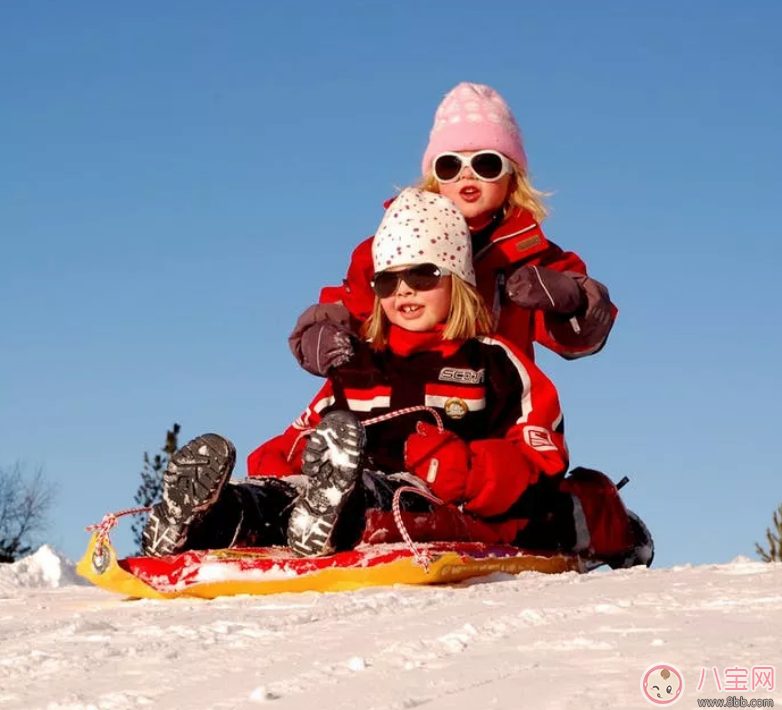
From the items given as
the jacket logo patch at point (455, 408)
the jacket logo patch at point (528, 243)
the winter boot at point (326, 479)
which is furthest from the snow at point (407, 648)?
the jacket logo patch at point (528, 243)

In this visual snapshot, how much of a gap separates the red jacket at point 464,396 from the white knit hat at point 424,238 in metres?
0.27

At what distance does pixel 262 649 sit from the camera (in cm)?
304

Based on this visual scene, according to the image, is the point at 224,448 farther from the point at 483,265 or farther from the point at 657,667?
the point at 657,667

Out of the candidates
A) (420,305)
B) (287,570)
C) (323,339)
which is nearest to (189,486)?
(287,570)

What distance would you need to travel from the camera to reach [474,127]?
5.91 m

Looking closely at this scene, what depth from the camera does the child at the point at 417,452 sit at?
4.35 metres

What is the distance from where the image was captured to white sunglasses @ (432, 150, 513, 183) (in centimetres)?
574

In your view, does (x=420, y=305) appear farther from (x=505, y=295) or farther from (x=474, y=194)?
(x=474, y=194)

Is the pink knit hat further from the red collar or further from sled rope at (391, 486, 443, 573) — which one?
sled rope at (391, 486, 443, 573)

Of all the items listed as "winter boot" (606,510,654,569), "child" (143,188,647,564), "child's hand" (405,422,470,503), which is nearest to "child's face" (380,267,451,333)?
"child" (143,188,647,564)

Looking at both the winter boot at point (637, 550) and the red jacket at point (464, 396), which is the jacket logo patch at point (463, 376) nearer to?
the red jacket at point (464, 396)

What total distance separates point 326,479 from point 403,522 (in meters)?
0.37

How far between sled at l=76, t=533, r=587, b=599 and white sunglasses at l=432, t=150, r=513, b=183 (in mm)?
1789

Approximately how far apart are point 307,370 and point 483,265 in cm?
84
